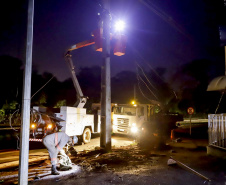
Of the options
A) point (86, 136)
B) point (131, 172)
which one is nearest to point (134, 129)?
point (86, 136)

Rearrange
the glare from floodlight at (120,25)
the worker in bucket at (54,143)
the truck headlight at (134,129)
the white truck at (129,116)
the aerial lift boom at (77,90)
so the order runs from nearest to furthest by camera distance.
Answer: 1. the worker in bucket at (54,143)
2. the glare from floodlight at (120,25)
3. the aerial lift boom at (77,90)
4. the truck headlight at (134,129)
5. the white truck at (129,116)

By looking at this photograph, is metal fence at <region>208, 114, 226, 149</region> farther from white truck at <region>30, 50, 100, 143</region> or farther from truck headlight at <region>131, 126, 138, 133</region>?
white truck at <region>30, 50, 100, 143</region>

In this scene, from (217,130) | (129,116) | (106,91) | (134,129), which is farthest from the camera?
(129,116)

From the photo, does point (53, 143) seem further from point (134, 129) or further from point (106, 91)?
point (134, 129)

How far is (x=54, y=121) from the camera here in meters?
11.3

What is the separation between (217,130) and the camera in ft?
31.2

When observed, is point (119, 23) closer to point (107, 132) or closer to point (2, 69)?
point (107, 132)

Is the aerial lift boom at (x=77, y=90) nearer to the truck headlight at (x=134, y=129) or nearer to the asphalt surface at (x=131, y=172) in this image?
the truck headlight at (x=134, y=129)

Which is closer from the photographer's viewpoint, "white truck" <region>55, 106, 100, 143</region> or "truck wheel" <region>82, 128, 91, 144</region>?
"white truck" <region>55, 106, 100, 143</region>

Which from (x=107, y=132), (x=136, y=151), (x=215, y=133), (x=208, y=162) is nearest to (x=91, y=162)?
(x=107, y=132)

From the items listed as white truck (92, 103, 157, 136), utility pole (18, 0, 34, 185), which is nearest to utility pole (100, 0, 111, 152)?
white truck (92, 103, 157, 136)

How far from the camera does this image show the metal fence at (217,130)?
9098 mm

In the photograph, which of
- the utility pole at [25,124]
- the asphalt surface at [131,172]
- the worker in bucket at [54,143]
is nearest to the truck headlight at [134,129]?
the asphalt surface at [131,172]

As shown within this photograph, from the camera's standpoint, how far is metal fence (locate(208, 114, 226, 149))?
9098 mm
